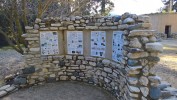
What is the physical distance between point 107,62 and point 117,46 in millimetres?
592

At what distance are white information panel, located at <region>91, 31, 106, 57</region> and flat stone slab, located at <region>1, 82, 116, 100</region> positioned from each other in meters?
0.96

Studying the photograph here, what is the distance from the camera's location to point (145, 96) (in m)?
3.30

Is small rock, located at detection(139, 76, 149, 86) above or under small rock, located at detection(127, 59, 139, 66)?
under

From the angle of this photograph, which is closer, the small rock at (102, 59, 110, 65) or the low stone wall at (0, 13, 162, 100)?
the low stone wall at (0, 13, 162, 100)

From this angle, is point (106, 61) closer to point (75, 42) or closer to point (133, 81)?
point (75, 42)

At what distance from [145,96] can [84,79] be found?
2.71 meters

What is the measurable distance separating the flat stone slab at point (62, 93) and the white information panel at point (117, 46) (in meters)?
0.99

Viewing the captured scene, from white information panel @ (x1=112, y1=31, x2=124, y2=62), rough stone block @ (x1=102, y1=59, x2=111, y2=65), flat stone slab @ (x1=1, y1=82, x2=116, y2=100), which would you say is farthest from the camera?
rough stone block @ (x1=102, y1=59, x2=111, y2=65)

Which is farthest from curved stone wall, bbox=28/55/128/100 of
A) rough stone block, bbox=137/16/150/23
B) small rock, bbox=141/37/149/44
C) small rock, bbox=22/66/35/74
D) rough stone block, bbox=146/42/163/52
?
rough stone block, bbox=146/42/163/52

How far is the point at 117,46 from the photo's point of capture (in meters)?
4.62

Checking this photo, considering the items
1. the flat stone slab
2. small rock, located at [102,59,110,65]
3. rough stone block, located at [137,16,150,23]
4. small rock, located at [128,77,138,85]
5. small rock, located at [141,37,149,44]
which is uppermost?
rough stone block, located at [137,16,150,23]

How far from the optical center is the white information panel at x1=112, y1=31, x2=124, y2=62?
442cm

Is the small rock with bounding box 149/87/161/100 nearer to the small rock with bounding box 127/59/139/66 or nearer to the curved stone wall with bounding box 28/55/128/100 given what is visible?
the small rock with bounding box 127/59/139/66

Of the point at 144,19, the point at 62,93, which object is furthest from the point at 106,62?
the point at 144,19
